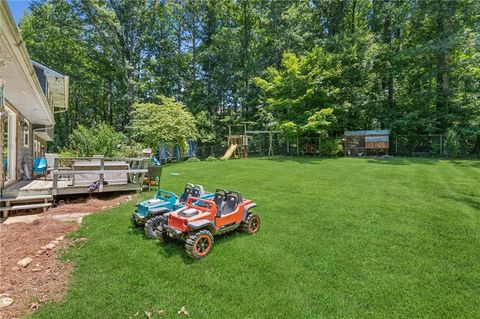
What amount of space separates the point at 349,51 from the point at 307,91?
4.92m

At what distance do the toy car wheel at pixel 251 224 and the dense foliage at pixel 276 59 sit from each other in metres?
14.1

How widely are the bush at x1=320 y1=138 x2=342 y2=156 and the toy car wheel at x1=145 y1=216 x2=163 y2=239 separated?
16188 mm

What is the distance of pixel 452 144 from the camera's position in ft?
53.1

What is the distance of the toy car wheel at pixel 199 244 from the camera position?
3699mm

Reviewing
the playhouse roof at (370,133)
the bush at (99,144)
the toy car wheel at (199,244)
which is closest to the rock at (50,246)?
the toy car wheel at (199,244)

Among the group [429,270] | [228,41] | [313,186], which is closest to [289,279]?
[429,270]

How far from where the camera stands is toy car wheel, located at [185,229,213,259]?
12.1 feet

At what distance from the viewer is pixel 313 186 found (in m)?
8.26

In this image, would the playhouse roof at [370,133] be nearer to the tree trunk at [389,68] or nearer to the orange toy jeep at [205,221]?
the tree trunk at [389,68]

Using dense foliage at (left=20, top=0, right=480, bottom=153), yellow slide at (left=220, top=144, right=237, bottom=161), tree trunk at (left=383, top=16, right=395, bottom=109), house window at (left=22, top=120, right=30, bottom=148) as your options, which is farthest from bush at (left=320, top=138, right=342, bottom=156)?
house window at (left=22, top=120, right=30, bottom=148)

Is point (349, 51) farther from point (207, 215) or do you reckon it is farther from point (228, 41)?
point (207, 215)

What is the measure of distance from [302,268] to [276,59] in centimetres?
2449

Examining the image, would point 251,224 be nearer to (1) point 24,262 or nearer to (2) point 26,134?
(1) point 24,262

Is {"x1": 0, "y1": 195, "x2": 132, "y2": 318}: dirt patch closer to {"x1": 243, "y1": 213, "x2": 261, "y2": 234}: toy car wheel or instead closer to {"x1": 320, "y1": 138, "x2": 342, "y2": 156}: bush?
{"x1": 243, "y1": 213, "x2": 261, "y2": 234}: toy car wheel
